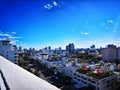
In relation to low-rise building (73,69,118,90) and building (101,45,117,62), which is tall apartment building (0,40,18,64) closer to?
low-rise building (73,69,118,90)

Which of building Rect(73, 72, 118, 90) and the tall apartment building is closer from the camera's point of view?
building Rect(73, 72, 118, 90)

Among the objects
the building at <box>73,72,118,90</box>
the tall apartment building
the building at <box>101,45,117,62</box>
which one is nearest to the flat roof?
the building at <box>73,72,118,90</box>

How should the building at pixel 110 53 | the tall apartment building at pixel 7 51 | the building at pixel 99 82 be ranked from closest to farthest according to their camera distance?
the building at pixel 99 82
the tall apartment building at pixel 7 51
the building at pixel 110 53

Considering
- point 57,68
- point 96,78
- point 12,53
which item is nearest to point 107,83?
point 96,78

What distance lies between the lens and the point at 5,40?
1137cm

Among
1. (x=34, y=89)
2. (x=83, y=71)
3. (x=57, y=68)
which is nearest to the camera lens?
(x=34, y=89)

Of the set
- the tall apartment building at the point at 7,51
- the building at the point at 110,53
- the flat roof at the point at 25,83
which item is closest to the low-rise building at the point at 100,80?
the tall apartment building at the point at 7,51

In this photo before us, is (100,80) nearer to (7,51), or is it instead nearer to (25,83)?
(25,83)

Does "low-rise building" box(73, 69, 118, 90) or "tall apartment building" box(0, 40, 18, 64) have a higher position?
"tall apartment building" box(0, 40, 18, 64)

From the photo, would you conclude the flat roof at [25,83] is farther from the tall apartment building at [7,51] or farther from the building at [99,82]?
the tall apartment building at [7,51]

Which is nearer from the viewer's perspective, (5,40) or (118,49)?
(5,40)

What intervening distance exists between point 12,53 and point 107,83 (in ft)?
24.8

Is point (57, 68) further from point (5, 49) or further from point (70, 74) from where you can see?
point (5, 49)

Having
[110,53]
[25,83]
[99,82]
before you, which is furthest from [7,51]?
[110,53]
